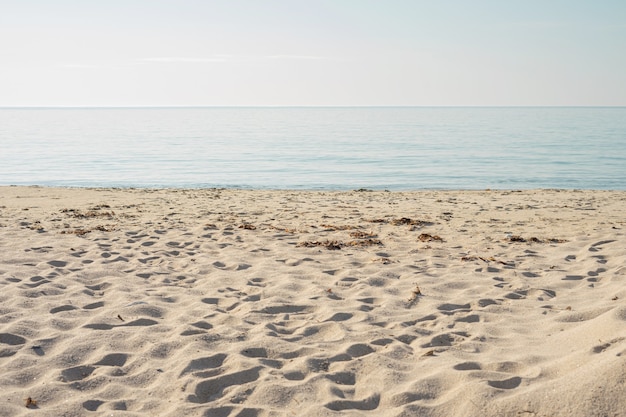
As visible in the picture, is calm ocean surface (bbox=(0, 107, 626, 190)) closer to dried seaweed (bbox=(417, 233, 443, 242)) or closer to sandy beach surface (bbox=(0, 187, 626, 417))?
dried seaweed (bbox=(417, 233, 443, 242))

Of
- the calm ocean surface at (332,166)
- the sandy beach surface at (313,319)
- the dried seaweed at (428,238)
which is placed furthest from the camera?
the calm ocean surface at (332,166)

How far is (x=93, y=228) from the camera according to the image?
32.9 feet

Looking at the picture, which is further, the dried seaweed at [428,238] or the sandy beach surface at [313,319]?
the dried seaweed at [428,238]

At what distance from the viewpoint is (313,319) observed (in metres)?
5.31

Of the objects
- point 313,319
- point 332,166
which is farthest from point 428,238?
point 332,166

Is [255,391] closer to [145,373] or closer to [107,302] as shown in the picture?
[145,373]

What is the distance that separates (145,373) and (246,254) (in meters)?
3.91

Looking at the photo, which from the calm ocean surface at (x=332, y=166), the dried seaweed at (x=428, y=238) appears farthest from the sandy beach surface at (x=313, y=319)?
the calm ocean surface at (x=332, y=166)

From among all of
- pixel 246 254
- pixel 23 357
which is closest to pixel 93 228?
pixel 246 254

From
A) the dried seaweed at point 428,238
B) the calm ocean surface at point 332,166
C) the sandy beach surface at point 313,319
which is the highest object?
the calm ocean surface at point 332,166

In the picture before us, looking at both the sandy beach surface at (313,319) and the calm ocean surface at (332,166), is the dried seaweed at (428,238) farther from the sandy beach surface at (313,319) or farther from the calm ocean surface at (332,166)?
the calm ocean surface at (332,166)

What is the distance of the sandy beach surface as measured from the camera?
3668mm

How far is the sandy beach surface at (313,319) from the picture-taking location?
367cm

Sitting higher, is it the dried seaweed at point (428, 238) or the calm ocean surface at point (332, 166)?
the calm ocean surface at point (332, 166)
